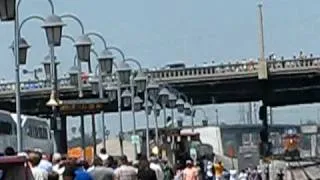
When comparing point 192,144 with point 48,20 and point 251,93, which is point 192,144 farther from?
point 251,93

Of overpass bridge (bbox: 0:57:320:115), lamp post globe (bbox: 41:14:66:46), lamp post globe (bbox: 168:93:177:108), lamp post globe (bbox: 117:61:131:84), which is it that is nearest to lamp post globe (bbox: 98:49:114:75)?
lamp post globe (bbox: 117:61:131:84)

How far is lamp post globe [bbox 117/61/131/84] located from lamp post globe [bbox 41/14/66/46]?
444 inches

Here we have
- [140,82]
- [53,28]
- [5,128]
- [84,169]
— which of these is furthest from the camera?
[5,128]

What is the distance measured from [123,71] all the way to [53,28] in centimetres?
1153

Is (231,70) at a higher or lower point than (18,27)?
higher

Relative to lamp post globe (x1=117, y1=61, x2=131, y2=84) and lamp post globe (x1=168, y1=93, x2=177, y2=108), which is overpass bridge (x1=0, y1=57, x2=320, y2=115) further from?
lamp post globe (x1=117, y1=61, x2=131, y2=84)

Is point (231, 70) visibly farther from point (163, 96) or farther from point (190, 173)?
point (190, 173)

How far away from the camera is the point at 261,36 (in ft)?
408

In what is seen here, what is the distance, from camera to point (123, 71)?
3881 cm

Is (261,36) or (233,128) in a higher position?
(261,36)

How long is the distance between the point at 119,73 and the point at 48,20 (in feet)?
38.1

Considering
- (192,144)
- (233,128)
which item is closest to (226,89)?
(233,128)

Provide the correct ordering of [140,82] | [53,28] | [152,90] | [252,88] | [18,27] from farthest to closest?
[252,88] → [152,90] → [140,82] → [53,28] → [18,27]

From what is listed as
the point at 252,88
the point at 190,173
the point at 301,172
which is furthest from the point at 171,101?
the point at 252,88
